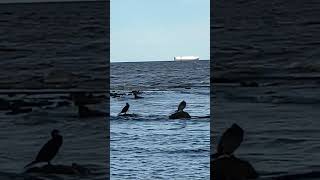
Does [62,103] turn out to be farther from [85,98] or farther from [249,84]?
[249,84]

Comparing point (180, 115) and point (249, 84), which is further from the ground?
point (249, 84)

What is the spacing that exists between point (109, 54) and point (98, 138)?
0.54m

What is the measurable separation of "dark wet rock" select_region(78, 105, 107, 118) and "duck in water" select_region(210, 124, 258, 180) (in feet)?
2.58

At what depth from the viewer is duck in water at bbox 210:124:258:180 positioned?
121 inches

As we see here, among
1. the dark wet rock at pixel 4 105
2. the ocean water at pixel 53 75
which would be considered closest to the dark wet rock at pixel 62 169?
the ocean water at pixel 53 75

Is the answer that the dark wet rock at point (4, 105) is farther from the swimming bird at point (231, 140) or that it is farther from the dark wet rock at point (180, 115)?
the dark wet rock at point (180, 115)

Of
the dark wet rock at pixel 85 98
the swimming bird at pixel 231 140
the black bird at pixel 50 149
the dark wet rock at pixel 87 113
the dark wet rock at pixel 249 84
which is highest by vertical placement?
the dark wet rock at pixel 249 84

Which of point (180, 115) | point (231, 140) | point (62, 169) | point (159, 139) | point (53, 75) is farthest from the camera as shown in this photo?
point (180, 115)

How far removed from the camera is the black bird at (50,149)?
3387mm

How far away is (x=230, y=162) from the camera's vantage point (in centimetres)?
311

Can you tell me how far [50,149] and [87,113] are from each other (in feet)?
1.07

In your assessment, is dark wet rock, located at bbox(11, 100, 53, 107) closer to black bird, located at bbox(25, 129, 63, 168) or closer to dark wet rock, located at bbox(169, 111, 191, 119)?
black bird, located at bbox(25, 129, 63, 168)

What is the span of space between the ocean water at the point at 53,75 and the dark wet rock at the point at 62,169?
2 cm

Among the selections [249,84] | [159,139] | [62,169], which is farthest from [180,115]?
[249,84]
